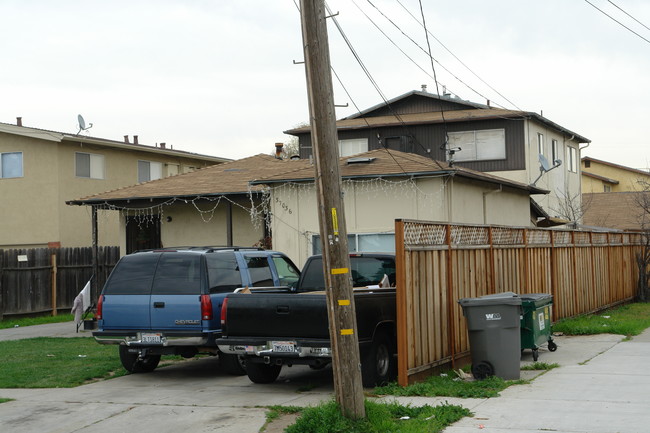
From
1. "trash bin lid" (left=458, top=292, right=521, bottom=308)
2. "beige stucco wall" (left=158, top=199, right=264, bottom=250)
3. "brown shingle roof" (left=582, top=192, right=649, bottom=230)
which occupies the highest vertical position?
"brown shingle roof" (left=582, top=192, right=649, bottom=230)

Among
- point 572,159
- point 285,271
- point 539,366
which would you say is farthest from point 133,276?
point 572,159

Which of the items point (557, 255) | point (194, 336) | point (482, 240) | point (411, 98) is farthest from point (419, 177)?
point (411, 98)

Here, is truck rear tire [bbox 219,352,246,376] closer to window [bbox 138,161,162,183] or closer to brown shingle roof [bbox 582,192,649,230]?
window [bbox 138,161,162,183]

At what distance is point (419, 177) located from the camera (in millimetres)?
20312

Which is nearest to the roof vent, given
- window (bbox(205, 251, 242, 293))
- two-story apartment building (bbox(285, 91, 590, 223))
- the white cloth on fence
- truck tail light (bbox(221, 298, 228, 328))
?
the white cloth on fence

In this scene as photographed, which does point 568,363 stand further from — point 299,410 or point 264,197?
point 264,197

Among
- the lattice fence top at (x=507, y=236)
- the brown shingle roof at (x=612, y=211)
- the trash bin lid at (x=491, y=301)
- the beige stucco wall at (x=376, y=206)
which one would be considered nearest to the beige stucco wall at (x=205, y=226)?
the beige stucco wall at (x=376, y=206)

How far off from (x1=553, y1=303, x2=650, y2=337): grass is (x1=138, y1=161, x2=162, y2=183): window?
19.5 m

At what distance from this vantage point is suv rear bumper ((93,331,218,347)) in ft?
41.0

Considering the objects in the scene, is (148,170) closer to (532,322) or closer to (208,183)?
(208,183)

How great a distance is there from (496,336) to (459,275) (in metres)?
1.60

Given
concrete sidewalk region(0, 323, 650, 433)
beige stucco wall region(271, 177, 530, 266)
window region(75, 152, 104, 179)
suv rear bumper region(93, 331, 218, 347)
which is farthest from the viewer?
window region(75, 152, 104, 179)

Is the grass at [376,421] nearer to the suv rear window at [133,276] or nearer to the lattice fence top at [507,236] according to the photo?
the suv rear window at [133,276]

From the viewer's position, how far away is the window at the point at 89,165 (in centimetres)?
3172
